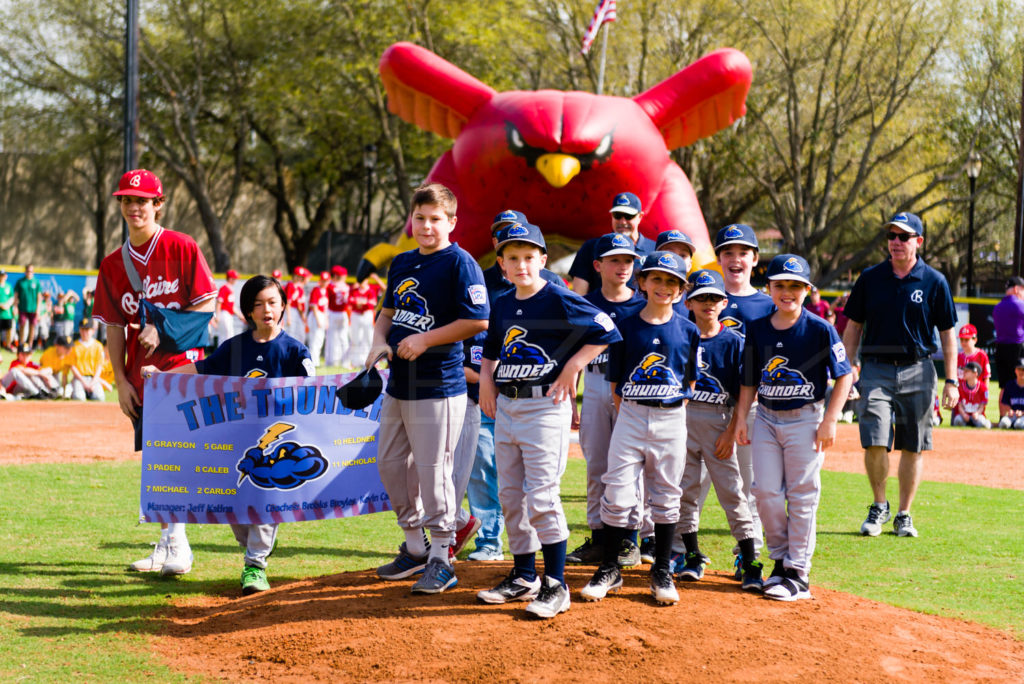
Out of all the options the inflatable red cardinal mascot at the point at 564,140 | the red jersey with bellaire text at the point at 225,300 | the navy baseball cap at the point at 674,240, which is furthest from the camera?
the red jersey with bellaire text at the point at 225,300

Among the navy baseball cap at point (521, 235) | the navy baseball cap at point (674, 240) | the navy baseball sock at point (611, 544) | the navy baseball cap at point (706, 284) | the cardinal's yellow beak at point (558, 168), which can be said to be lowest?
the navy baseball sock at point (611, 544)

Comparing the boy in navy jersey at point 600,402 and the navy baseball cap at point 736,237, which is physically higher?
the navy baseball cap at point 736,237

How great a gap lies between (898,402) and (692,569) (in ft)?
8.12

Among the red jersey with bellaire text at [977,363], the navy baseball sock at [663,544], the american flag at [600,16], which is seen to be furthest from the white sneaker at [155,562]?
the american flag at [600,16]

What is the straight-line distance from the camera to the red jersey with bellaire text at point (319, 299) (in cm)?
1908

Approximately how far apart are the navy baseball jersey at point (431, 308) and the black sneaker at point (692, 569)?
1.49 meters

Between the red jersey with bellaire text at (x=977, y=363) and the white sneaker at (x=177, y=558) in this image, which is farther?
the red jersey with bellaire text at (x=977, y=363)

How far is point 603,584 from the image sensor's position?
4.62 m

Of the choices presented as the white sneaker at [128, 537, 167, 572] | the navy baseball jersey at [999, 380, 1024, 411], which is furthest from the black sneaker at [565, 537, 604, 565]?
the navy baseball jersey at [999, 380, 1024, 411]

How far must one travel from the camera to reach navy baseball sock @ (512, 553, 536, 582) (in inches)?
181

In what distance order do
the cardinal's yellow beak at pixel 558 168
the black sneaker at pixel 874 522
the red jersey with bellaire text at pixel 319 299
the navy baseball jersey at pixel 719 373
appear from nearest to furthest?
1. the navy baseball jersey at pixel 719 373
2. the black sneaker at pixel 874 522
3. the cardinal's yellow beak at pixel 558 168
4. the red jersey with bellaire text at pixel 319 299

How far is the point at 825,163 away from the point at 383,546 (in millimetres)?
24497

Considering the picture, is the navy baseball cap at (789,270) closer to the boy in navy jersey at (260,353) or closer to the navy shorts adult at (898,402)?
the navy shorts adult at (898,402)

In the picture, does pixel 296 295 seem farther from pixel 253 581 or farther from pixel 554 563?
pixel 554 563
